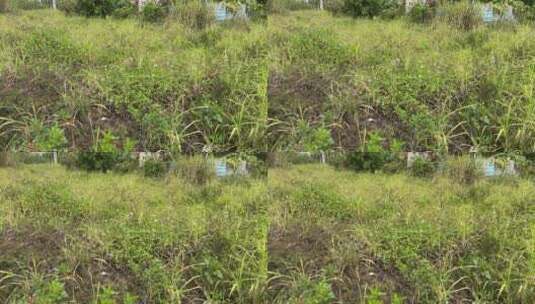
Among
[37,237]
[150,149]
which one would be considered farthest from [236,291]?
[37,237]

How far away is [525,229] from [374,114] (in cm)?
142

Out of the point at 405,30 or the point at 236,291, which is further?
the point at 405,30

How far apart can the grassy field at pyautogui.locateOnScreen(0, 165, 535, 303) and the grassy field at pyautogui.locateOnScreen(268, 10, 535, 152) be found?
1.18 feet

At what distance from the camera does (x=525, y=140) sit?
17.3ft

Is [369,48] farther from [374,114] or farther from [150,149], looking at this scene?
[150,149]

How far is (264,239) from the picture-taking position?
5062 mm

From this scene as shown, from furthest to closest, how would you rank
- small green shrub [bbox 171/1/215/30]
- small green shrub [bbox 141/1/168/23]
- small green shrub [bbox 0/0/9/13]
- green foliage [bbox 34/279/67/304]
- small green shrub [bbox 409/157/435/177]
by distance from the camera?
small green shrub [bbox 0/0/9/13] → small green shrub [bbox 141/1/168/23] → small green shrub [bbox 171/1/215/30] → small green shrub [bbox 409/157/435/177] → green foliage [bbox 34/279/67/304]

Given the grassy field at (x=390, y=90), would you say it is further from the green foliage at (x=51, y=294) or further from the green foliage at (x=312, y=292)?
the green foliage at (x=51, y=294)

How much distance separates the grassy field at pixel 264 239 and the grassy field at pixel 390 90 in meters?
0.36

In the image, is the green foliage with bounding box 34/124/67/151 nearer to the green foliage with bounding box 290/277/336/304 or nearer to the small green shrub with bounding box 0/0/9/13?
the small green shrub with bounding box 0/0/9/13

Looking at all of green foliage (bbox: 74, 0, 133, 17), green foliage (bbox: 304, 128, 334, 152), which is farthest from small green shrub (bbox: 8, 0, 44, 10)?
green foliage (bbox: 304, 128, 334, 152)

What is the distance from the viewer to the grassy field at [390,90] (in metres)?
5.24

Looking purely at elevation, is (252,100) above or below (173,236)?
above

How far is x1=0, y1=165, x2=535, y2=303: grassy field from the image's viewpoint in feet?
16.5
